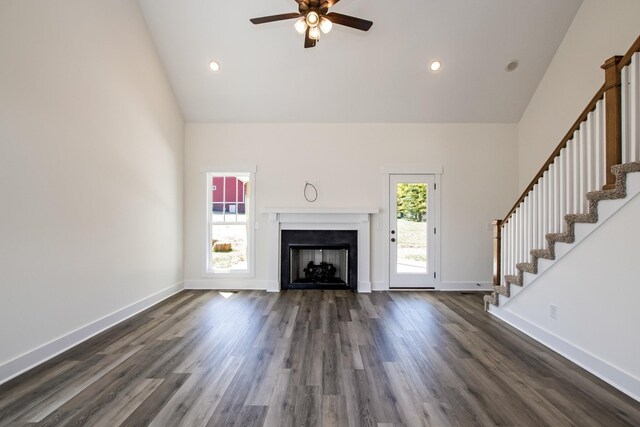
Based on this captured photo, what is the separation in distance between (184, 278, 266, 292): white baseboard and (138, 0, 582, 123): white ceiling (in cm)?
295

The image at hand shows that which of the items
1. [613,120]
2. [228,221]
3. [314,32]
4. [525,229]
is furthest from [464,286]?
[314,32]

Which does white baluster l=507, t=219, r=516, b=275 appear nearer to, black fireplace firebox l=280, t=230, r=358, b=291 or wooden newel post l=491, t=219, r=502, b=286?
wooden newel post l=491, t=219, r=502, b=286

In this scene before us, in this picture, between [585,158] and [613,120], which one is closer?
[613,120]

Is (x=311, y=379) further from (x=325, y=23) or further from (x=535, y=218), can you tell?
(x=325, y=23)

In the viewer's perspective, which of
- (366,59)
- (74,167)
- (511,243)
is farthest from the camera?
(366,59)

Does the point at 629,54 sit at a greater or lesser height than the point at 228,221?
greater

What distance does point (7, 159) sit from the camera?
7.84 ft

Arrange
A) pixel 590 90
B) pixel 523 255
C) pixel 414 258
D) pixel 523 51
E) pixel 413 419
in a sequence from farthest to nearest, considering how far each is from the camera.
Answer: pixel 414 258, pixel 523 51, pixel 590 90, pixel 523 255, pixel 413 419

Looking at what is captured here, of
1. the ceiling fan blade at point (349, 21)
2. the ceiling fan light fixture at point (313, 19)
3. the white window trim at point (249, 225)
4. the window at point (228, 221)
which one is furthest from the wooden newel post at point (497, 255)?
the window at point (228, 221)

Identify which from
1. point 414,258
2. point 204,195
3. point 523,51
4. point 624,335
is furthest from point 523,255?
point 204,195

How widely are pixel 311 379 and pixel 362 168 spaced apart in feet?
12.8

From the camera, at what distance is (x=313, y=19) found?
9.89 feet

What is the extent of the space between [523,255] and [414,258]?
1.98 meters

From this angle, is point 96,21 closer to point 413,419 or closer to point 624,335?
point 413,419
